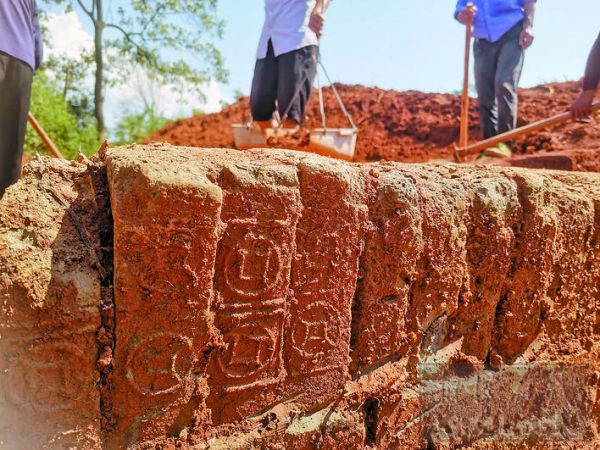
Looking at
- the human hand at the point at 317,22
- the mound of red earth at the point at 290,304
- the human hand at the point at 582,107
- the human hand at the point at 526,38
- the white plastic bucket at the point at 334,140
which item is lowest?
the mound of red earth at the point at 290,304

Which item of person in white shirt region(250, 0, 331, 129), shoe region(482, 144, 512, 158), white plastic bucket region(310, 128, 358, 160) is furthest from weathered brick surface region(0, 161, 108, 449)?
shoe region(482, 144, 512, 158)

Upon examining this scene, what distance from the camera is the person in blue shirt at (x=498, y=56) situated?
188 inches

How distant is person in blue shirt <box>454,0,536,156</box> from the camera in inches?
188

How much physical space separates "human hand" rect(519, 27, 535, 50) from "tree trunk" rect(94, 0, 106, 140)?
395 inches

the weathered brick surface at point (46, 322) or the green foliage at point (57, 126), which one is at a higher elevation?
the green foliage at point (57, 126)

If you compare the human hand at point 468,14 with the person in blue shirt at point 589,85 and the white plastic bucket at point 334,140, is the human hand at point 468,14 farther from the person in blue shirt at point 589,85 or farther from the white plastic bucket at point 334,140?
the white plastic bucket at point 334,140

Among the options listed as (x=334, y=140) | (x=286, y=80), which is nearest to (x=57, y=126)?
(x=286, y=80)

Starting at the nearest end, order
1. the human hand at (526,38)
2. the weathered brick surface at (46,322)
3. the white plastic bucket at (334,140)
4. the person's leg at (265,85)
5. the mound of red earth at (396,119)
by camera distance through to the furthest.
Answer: the weathered brick surface at (46,322) → the white plastic bucket at (334,140) → the person's leg at (265,85) → the human hand at (526,38) → the mound of red earth at (396,119)

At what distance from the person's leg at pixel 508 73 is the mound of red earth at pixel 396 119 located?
1887 millimetres

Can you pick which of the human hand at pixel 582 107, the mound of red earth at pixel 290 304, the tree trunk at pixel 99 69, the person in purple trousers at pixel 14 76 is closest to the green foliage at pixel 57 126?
the tree trunk at pixel 99 69

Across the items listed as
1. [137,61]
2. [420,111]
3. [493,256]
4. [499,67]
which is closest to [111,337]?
[493,256]

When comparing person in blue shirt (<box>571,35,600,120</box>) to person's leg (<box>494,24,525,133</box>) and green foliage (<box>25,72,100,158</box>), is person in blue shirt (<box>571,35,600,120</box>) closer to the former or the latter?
person's leg (<box>494,24,525,133</box>)

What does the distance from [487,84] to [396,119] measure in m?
3.86

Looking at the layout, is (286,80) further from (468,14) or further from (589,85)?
(468,14)
